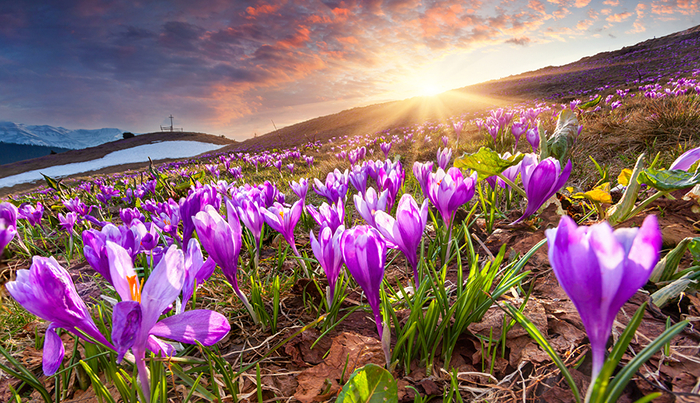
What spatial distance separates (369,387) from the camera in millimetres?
988

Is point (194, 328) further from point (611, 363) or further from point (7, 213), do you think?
point (7, 213)

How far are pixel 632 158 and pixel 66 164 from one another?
2285 inches

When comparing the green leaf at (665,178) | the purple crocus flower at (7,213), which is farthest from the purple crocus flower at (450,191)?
the purple crocus flower at (7,213)

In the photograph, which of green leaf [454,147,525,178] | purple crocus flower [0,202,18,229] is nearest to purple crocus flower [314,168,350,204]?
green leaf [454,147,525,178]

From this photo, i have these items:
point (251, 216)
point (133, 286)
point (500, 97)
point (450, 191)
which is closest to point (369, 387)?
point (133, 286)

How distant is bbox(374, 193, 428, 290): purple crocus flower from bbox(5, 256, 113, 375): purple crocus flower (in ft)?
3.61

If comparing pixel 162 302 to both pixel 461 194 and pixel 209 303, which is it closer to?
pixel 209 303

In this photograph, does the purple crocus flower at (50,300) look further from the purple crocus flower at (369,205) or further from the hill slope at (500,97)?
the hill slope at (500,97)

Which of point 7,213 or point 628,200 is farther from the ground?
point 7,213

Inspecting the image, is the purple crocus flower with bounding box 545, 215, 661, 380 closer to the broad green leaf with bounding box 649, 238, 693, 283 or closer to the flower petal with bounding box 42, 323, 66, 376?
the broad green leaf with bounding box 649, 238, 693, 283

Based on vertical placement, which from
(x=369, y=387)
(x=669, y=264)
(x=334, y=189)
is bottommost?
(x=369, y=387)

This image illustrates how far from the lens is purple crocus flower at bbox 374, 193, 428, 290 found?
4.38 ft

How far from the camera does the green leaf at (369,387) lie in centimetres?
97

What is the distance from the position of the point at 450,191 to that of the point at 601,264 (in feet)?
3.36
